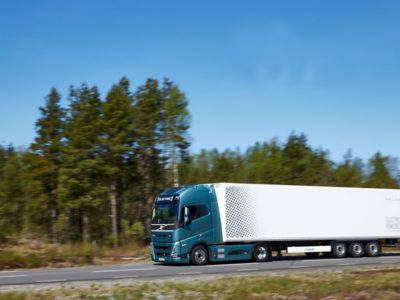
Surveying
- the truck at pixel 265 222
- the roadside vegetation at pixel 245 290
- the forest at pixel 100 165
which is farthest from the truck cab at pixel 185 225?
the forest at pixel 100 165

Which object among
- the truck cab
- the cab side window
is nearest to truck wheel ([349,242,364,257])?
the truck cab

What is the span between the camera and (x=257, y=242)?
87.0 ft

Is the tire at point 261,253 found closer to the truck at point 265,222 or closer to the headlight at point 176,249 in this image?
the truck at point 265,222

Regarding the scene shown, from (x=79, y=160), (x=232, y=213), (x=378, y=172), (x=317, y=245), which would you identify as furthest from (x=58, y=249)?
(x=378, y=172)

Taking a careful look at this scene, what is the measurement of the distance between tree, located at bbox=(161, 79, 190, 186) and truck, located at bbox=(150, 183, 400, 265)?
1931 centimetres

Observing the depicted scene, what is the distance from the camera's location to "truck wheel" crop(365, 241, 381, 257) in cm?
3097

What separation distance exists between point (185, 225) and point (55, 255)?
7223 millimetres

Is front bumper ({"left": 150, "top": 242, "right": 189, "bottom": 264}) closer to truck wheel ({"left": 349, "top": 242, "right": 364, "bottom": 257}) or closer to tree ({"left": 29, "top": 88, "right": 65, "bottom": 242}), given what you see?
truck wheel ({"left": 349, "top": 242, "right": 364, "bottom": 257})

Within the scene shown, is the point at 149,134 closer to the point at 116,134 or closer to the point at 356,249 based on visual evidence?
the point at 116,134

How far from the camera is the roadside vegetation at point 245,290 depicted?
13.0m

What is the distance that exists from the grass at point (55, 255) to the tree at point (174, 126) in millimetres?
16197

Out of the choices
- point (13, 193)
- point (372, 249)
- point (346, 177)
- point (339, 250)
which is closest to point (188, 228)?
point (339, 250)

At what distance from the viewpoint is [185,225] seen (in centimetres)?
2422

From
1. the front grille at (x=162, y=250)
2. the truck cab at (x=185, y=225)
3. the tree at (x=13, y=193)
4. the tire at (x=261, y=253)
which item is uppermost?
the tree at (x=13, y=193)
